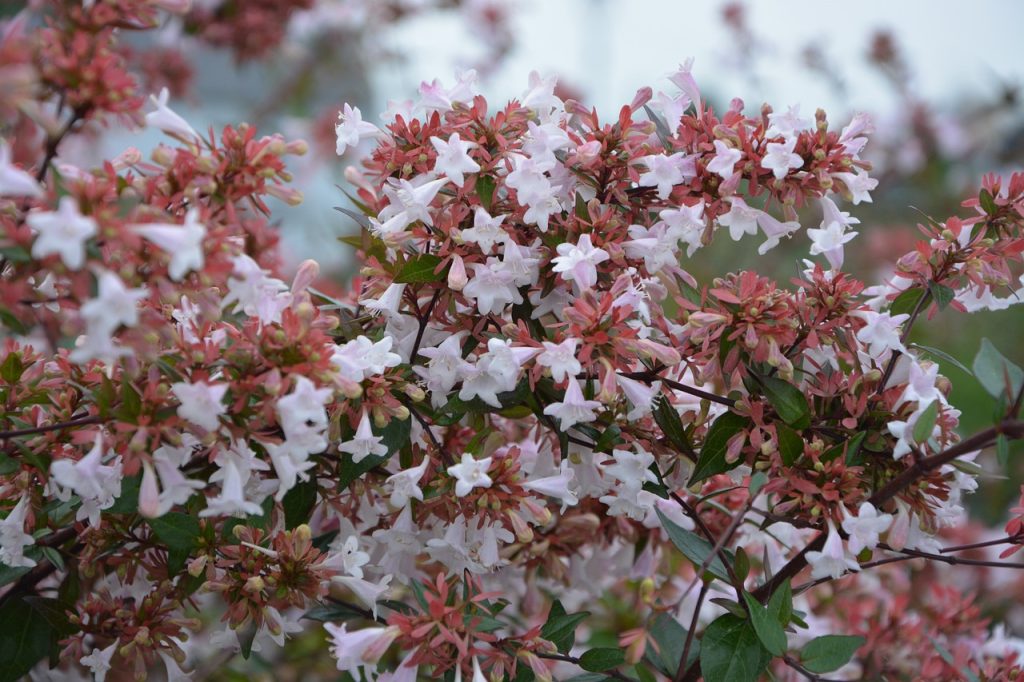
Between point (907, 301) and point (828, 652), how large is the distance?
0.44 m

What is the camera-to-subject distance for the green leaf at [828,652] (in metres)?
1.06

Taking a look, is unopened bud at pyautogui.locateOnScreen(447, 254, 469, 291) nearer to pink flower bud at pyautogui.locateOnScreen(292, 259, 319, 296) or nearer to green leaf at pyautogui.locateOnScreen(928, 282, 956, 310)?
pink flower bud at pyautogui.locateOnScreen(292, 259, 319, 296)

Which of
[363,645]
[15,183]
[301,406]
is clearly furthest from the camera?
[363,645]

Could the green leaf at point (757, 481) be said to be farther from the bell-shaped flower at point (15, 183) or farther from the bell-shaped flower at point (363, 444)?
the bell-shaped flower at point (15, 183)

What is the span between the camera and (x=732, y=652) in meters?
1.00

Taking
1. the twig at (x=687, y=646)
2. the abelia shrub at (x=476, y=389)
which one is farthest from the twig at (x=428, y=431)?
the twig at (x=687, y=646)

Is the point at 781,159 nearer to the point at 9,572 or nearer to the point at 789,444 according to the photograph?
the point at 789,444

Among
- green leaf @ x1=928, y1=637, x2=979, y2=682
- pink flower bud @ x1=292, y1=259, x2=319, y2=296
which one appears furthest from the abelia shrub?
green leaf @ x1=928, y1=637, x2=979, y2=682

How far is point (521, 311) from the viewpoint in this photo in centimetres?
107

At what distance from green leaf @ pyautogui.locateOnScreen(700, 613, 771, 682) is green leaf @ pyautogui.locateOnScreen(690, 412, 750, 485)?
0.57ft

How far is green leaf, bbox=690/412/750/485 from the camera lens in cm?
102

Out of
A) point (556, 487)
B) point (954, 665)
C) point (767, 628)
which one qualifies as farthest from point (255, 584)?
point (954, 665)

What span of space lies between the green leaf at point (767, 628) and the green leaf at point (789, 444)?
16 centimetres

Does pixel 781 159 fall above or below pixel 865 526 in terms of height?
above
